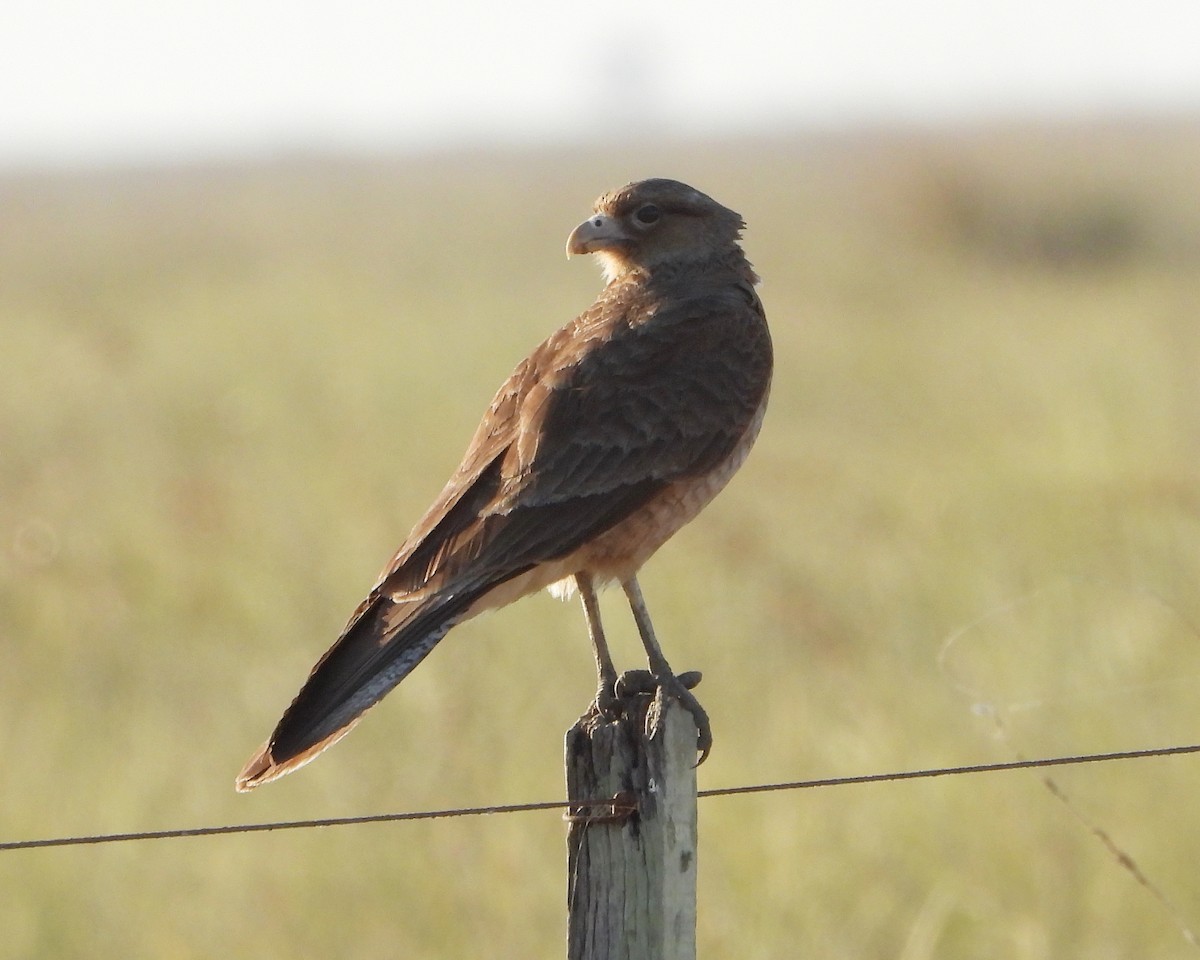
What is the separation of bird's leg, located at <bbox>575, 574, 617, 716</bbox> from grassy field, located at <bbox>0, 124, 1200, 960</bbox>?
2.44 feet

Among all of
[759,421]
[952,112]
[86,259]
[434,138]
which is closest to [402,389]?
[759,421]

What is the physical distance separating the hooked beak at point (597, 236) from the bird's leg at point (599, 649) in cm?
110

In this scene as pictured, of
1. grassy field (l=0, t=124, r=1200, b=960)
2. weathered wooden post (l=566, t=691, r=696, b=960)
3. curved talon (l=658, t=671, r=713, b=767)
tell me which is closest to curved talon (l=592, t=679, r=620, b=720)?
curved talon (l=658, t=671, r=713, b=767)

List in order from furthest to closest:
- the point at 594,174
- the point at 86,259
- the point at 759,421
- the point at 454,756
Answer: the point at 594,174
the point at 86,259
the point at 454,756
the point at 759,421

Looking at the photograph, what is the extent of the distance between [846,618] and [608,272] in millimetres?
2572

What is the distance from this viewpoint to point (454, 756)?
5.36 m

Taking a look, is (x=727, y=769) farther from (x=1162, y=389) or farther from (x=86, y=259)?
(x=86, y=259)

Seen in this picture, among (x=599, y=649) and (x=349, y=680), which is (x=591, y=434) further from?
(x=349, y=680)

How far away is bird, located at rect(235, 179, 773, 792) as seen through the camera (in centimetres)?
322

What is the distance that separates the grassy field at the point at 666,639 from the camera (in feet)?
15.5

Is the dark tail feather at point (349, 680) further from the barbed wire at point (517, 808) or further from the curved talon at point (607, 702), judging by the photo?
the curved talon at point (607, 702)

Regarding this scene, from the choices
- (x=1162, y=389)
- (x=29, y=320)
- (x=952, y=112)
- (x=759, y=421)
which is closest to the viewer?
(x=759, y=421)

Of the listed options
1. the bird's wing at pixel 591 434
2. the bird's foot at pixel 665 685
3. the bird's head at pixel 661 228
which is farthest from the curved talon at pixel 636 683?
the bird's head at pixel 661 228

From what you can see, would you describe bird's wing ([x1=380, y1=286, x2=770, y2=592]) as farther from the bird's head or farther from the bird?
the bird's head
